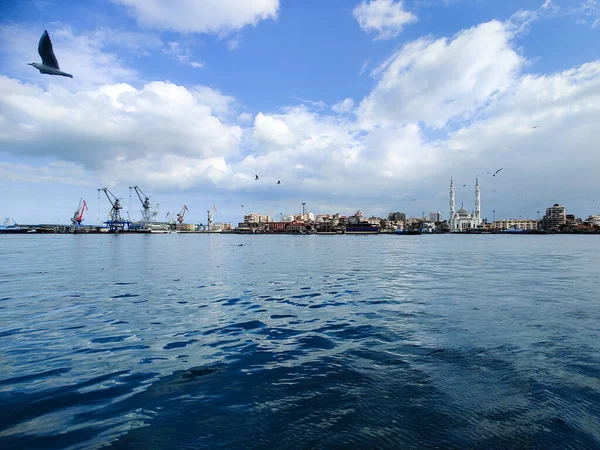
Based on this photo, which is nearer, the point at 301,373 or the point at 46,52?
the point at 301,373

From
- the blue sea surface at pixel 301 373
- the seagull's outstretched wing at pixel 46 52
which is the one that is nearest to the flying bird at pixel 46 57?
the seagull's outstretched wing at pixel 46 52

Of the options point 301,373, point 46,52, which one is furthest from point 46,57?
point 301,373

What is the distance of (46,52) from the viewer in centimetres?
1449

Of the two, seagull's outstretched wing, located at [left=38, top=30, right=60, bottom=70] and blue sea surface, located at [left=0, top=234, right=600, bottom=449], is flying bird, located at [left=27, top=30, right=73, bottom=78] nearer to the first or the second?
seagull's outstretched wing, located at [left=38, top=30, right=60, bottom=70]

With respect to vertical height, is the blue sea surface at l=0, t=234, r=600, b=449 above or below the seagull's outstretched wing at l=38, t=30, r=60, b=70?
below

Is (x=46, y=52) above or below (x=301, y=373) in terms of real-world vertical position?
above

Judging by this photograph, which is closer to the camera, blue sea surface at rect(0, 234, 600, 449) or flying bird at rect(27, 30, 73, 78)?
blue sea surface at rect(0, 234, 600, 449)

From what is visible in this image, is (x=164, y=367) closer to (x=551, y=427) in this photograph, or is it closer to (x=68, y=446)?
(x=68, y=446)

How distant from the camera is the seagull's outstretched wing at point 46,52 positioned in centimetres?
1422

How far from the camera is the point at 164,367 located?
7621 millimetres

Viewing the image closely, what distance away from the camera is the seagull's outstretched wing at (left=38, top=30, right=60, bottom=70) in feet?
46.6

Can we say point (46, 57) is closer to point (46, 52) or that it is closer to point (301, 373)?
point (46, 52)

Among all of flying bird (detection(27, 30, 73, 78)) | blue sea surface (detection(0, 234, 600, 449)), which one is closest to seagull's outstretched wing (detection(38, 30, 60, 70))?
flying bird (detection(27, 30, 73, 78))

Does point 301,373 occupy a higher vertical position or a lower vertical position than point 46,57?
lower
